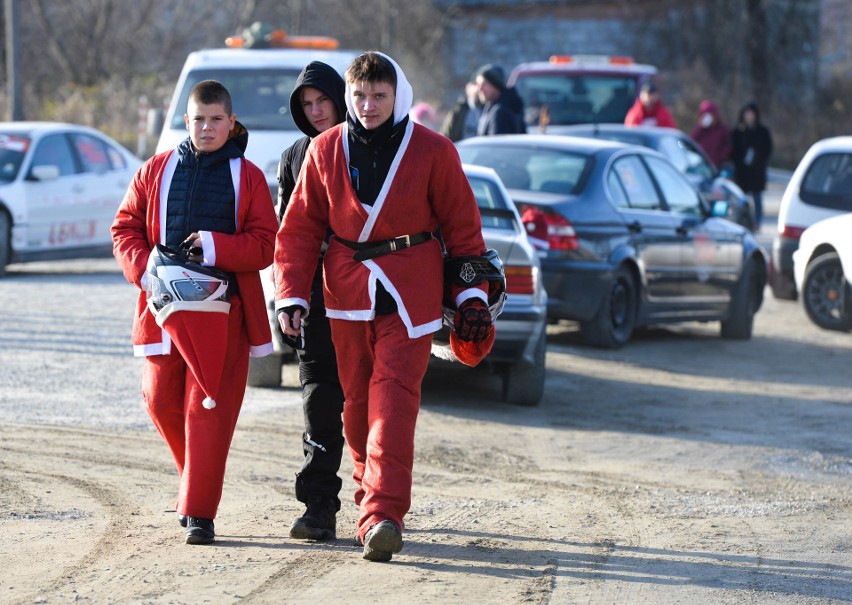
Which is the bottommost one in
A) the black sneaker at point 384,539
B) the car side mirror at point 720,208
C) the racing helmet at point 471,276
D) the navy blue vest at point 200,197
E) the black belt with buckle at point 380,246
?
the black sneaker at point 384,539

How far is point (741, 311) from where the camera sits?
528 inches

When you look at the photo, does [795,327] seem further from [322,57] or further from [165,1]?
[165,1]

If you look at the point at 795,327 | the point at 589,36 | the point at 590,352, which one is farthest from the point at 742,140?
the point at 589,36

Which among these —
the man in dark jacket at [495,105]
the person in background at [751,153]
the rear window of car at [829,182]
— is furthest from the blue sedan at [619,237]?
the person in background at [751,153]

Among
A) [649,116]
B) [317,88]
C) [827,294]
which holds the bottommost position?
[827,294]

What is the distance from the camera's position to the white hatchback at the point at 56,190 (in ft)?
50.5

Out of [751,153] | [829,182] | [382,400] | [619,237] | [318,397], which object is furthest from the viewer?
[751,153]

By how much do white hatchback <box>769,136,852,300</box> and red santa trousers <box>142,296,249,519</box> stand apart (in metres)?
9.99

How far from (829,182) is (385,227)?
10.3m

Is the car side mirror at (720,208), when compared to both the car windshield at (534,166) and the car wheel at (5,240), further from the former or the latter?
the car wheel at (5,240)

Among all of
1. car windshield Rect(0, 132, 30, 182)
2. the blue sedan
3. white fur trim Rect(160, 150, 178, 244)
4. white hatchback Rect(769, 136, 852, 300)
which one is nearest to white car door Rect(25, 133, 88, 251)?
car windshield Rect(0, 132, 30, 182)

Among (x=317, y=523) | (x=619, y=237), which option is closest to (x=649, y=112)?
(x=619, y=237)

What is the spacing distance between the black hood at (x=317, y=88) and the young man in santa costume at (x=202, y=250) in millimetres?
368

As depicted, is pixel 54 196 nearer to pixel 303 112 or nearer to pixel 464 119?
pixel 464 119
